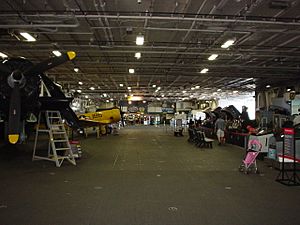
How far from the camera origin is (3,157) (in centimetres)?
1003

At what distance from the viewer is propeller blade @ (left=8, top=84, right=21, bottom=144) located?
6.66m

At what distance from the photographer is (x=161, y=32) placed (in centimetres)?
989

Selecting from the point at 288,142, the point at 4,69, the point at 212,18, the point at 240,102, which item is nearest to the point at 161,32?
the point at 212,18

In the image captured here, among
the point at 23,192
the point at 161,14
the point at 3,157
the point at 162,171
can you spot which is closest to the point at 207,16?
the point at 161,14

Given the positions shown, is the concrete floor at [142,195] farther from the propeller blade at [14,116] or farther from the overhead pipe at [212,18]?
the overhead pipe at [212,18]

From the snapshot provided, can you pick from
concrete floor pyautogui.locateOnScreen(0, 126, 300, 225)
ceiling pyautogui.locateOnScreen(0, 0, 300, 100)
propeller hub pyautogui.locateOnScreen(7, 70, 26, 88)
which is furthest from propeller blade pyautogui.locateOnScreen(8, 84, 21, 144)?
ceiling pyautogui.locateOnScreen(0, 0, 300, 100)

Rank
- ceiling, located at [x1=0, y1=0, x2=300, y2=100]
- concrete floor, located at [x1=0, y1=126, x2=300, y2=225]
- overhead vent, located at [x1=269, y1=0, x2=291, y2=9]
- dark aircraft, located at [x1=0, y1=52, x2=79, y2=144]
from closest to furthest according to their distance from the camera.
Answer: concrete floor, located at [x1=0, y1=126, x2=300, y2=225] → overhead vent, located at [x1=269, y1=0, x2=291, y2=9] → dark aircraft, located at [x1=0, y1=52, x2=79, y2=144] → ceiling, located at [x1=0, y1=0, x2=300, y2=100]

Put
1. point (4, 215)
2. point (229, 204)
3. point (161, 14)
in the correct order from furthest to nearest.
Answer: point (161, 14), point (229, 204), point (4, 215)

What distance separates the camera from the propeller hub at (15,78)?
300 inches

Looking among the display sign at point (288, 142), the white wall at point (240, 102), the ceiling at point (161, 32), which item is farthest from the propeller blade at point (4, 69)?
the white wall at point (240, 102)

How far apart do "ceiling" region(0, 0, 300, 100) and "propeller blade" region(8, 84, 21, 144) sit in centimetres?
212

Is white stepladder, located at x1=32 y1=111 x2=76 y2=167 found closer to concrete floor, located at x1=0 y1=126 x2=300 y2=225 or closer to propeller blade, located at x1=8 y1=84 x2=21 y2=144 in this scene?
concrete floor, located at x1=0 y1=126 x2=300 y2=225

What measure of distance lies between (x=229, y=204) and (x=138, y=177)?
277 cm

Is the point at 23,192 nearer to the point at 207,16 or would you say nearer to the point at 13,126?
the point at 13,126
